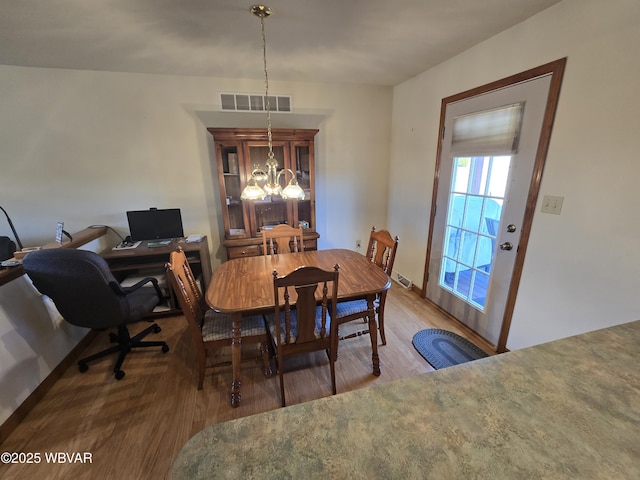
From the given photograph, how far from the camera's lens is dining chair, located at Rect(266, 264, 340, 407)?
1.43 metres

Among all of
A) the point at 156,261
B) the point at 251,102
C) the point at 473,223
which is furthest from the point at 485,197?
the point at 156,261

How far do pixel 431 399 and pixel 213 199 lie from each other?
2946 millimetres

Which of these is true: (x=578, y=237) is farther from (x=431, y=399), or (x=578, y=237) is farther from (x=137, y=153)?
(x=137, y=153)

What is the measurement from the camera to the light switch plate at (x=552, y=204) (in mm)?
1668

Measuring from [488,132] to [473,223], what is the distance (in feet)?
2.40

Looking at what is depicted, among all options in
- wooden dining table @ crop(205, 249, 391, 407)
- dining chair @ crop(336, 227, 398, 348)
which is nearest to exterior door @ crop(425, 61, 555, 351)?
dining chair @ crop(336, 227, 398, 348)

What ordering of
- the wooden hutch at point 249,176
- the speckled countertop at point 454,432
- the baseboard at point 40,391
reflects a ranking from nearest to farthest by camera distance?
the speckled countertop at point 454,432 → the baseboard at point 40,391 → the wooden hutch at point 249,176

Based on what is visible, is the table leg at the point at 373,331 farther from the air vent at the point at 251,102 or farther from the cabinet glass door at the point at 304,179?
the air vent at the point at 251,102

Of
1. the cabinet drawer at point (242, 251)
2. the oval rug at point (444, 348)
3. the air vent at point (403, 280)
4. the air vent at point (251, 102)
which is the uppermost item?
the air vent at point (251, 102)

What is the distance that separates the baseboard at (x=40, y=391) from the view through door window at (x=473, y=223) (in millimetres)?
3292

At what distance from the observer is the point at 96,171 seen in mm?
2730

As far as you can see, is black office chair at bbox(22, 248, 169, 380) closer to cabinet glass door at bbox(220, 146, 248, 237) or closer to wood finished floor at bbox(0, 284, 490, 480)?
wood finished floor at bbox(0, 284, 490, 480)

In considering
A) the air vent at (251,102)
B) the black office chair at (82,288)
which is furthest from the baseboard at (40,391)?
the air vent at (251,102)

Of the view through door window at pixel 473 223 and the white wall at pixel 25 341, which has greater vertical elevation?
the view through door window at pixel 473 223
